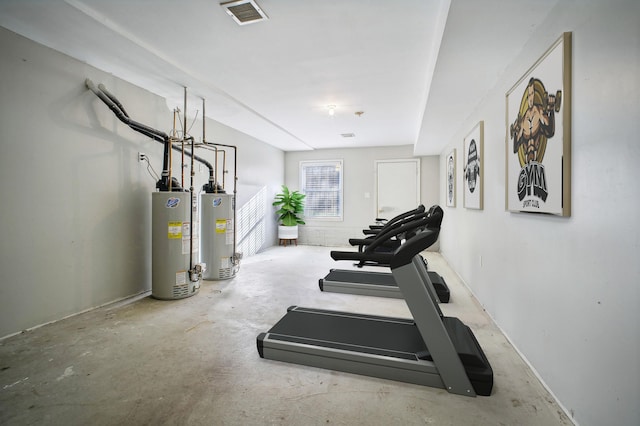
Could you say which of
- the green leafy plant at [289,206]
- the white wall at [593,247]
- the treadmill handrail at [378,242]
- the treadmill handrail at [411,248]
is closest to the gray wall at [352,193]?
the green leafy plant at [289,206]

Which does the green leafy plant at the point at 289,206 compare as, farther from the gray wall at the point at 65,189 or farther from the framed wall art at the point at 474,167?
the framed wall art at the point at 474,167

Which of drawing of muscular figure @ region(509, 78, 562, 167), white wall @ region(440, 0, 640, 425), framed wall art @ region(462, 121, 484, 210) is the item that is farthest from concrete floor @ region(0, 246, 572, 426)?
drawing of muscular figure @ region(509, 78, 562, 167)

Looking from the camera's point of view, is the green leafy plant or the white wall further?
the green leafy plant

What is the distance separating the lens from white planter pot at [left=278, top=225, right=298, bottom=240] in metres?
7.55

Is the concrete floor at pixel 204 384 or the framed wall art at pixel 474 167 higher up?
the framed wall art at pixel 474 167

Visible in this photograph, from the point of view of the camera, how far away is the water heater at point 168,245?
3.37m

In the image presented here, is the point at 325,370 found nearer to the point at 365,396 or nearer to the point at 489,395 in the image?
the point at 365,396

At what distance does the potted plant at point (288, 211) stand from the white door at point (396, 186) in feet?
6.67

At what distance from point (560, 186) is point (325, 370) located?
1790 mm

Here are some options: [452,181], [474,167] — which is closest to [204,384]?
[474,167]

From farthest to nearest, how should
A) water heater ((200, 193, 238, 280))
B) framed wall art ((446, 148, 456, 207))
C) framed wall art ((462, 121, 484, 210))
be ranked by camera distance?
framed wall art ((446, 148, 456, 207))
water heater ((200, 193, 238, 280))
framed wall art ((462, 121, 484, 210))

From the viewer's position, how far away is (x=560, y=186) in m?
1.58

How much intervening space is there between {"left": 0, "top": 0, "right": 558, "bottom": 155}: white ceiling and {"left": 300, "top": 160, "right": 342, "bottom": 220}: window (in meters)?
3.54

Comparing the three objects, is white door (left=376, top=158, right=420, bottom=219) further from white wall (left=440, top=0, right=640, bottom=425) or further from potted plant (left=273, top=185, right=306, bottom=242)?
white wall (left=440, top=0, right=640, bottom=425)
